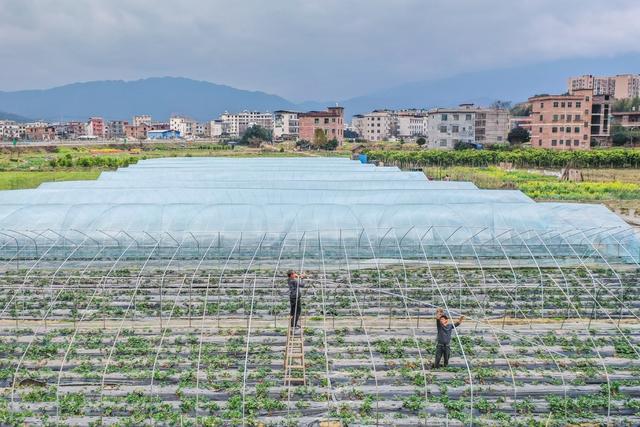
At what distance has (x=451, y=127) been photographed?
60.9 meters

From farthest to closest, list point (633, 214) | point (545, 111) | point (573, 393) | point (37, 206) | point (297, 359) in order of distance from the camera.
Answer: point (545, 111) < point (633, 214) < point (37, 206) < point (297, 359) < point (573, 393)

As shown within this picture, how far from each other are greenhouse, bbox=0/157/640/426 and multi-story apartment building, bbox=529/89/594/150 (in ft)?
127

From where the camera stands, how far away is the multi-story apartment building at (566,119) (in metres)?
53.4

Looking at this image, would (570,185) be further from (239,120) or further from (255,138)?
(239,120)

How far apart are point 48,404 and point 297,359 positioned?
311 centimetres

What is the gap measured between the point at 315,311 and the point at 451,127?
52887 mm

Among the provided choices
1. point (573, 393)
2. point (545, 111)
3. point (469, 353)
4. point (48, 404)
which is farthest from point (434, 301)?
point (545, 111)

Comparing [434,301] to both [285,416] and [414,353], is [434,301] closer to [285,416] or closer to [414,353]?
[414,353]

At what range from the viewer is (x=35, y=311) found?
10.6m

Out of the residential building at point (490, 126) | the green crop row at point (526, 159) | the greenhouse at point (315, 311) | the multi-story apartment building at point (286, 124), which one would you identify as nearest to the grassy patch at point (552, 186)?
the green crop row at point (526, 159)

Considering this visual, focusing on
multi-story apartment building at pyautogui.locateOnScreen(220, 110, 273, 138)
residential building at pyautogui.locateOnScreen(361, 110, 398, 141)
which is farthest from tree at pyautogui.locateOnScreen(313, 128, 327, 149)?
multi-story apartment building at pyautogui.locateOnScreen(220, 110, 273, 138)

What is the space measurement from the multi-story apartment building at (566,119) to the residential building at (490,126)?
15.5m

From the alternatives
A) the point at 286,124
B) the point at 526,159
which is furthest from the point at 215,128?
the point at 526,159

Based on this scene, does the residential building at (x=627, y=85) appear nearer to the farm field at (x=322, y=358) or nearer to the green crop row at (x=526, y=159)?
the green crop row at (x=526, y=159)
